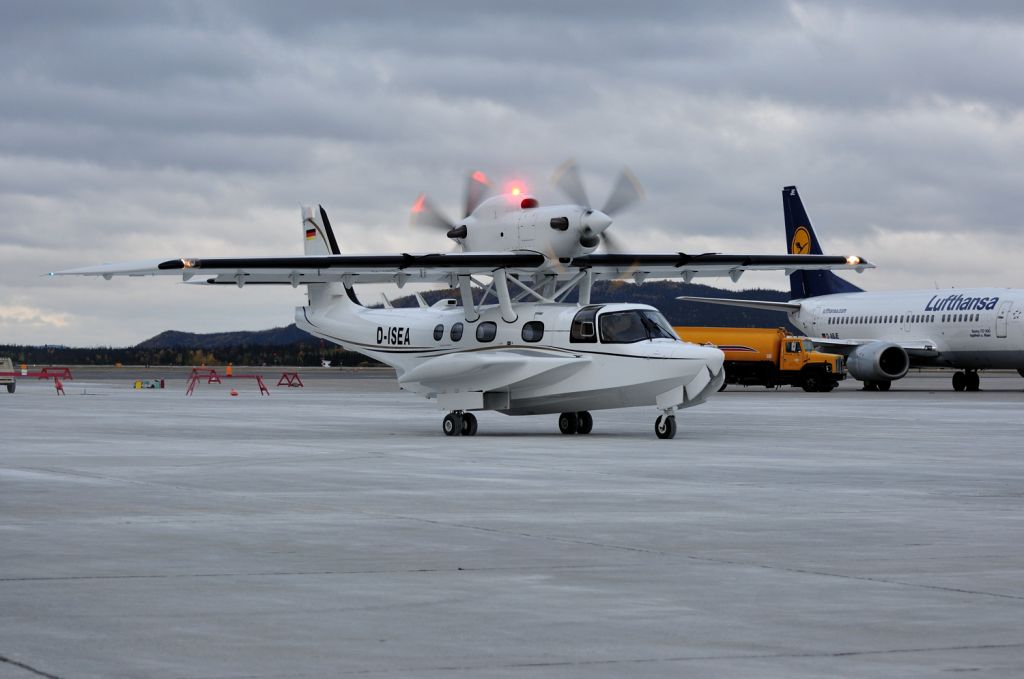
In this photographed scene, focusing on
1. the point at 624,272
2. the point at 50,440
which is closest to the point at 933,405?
the point at 624,272

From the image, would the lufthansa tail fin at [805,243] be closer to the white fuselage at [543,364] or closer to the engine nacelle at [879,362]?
the engine nacelle at [879,362]

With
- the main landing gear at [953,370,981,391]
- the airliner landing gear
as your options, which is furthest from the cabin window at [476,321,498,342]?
the main landing gear at [953,370,981,391]

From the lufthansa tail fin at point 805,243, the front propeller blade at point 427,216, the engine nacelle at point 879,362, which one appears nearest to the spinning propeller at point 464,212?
the front propeller blade at point 427,216

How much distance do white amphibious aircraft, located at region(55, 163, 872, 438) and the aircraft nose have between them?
18mm

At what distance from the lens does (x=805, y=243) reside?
63688mm

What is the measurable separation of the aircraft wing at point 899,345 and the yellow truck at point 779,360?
27cm

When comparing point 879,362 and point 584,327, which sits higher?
point 584,327

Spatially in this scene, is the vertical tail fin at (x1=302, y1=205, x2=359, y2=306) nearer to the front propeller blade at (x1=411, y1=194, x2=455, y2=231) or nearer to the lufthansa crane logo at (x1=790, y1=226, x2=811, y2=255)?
the front propeller blade at (x1=411, y1=194, x2=455, y2=231)

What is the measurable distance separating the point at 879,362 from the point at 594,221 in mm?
29822

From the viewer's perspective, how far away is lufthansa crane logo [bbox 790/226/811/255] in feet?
209

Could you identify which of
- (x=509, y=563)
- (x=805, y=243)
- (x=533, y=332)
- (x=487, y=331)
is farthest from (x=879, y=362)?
(x=509, y=563)

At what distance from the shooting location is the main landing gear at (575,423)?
25969 mm

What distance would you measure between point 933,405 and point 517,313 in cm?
1750

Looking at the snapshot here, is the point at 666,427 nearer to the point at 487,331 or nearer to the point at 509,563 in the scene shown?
the point at 487,331
